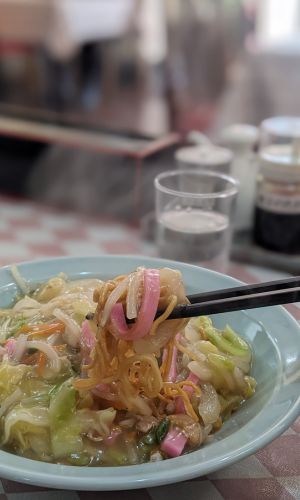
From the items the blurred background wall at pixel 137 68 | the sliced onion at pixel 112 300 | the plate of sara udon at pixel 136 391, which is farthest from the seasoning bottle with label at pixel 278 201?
the sliced onion at pixel 112 300

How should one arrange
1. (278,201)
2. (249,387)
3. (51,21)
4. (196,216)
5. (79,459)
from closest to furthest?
1. (79,459)
2. (249,387)
3. (196,216)
4. (278,201)
5. (51,21)

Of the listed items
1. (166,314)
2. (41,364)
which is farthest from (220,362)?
(41,364)

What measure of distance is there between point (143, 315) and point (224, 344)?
0.20 meters

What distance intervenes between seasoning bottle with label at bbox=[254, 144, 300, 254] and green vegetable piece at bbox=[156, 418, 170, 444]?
800 millimetres

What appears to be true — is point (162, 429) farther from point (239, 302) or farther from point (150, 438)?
point (239, 302)

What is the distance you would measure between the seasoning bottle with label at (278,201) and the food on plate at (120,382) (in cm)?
65

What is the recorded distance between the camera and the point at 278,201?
1452 millimetres

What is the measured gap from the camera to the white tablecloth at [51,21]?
4.36 metres

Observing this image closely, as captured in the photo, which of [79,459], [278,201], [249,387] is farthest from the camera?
[278,201]

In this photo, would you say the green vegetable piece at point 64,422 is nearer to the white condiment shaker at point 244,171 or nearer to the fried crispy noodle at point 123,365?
the fried crispy noodle at point 123,365

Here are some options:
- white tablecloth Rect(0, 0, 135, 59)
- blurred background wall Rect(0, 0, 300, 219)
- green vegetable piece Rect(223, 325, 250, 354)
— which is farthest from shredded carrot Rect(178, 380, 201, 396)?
white tablecloth Rect(0, 0, 135, 59)

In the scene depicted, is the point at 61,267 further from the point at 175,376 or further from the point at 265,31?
the point at 265,31

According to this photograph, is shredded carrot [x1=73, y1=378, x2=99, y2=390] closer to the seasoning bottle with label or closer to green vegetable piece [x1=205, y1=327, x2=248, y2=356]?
green vegetable piece [x1=205, y1=327, x2=248, y2=356]

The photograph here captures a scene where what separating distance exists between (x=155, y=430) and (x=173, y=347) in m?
0.11
